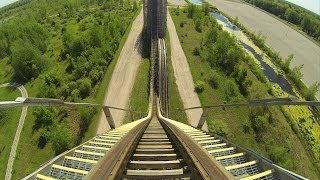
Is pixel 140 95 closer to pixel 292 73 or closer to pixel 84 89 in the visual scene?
pixel 84 89

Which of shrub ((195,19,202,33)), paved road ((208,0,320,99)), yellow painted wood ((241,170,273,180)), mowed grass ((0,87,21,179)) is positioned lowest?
mowed grass ((0,87,21,179))

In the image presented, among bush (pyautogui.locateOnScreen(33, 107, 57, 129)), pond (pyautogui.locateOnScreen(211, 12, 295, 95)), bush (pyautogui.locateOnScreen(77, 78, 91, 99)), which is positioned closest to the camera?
bush (pyautogui.locateOnScreen(33, 107, 57, 129))

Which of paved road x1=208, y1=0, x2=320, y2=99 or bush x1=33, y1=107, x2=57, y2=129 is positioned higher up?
bush x1=33, y1=107, x2=57, y2=129

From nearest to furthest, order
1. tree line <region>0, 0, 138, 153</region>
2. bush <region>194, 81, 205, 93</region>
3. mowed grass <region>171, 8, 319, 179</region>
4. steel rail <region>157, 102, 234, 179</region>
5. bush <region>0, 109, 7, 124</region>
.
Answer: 1. steel rail <region>157, 102, 234, 179</region>
2. mowed grass <region>171, 8, 319, 179</region>
3. tree line <region>0, 0, 138, 153</region>
4. bush <region>194, 81, 205, 93</region>
5. bush <region>0, 109, 7, 124</region>

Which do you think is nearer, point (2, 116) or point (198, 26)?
point (2, 116)

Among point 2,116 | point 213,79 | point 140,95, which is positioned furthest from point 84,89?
point 213,79

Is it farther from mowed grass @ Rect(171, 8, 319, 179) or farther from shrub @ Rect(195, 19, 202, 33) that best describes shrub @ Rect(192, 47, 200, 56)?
shrub @ Rect(195, 19, 202, 33)

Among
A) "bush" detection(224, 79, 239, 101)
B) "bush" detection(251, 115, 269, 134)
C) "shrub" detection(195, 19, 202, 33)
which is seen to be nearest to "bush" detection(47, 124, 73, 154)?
"bush" detection(224, 79, 239, 101)
